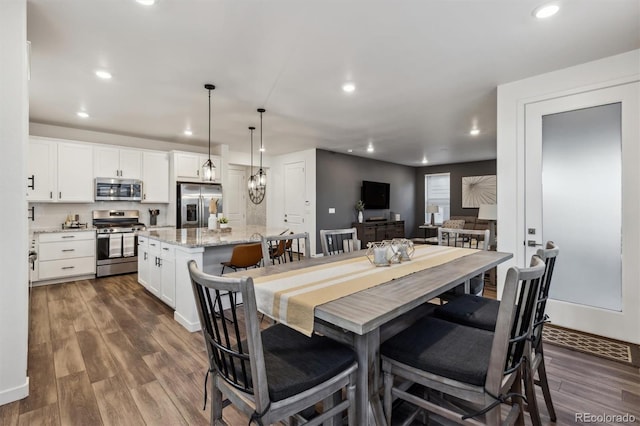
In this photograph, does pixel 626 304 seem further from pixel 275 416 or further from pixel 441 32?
pixel 275 416

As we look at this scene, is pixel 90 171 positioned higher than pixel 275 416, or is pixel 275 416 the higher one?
pixel 90 171

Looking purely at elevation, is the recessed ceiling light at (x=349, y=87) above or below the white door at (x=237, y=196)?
above

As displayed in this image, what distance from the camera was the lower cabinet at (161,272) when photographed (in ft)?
11.2

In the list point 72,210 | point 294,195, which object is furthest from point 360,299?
point 294,195

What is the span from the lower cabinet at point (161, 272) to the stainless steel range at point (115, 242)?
1.44 meters

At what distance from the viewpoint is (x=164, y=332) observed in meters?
2.99

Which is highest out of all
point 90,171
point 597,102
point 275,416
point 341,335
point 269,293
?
point 597,102

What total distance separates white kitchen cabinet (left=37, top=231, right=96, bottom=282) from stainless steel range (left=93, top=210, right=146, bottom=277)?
122 mm

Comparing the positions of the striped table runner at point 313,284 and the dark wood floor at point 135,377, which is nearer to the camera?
the striped table runner at point 313,284

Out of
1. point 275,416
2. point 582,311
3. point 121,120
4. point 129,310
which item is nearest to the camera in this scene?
point 275,416

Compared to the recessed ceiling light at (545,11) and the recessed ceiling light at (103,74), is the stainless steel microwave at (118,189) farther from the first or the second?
the recessed ceiling light at (545,11)

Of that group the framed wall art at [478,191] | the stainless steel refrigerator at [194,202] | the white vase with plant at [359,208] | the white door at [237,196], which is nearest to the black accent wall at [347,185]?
the white vase with plant at [359,208]

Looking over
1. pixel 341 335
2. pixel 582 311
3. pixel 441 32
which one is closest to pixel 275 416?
pixel 341 335

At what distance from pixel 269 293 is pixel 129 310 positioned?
3.10m
